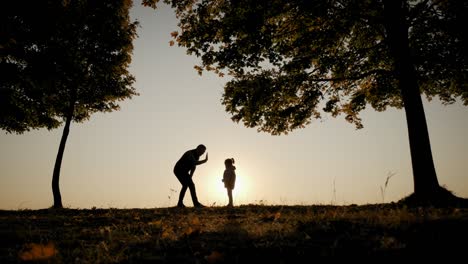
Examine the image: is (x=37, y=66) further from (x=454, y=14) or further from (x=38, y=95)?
(x=454, y=14)

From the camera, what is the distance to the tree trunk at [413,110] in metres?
9.53

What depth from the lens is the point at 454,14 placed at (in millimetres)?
10070

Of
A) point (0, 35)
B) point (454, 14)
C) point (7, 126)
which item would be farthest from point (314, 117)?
point (7, 126)

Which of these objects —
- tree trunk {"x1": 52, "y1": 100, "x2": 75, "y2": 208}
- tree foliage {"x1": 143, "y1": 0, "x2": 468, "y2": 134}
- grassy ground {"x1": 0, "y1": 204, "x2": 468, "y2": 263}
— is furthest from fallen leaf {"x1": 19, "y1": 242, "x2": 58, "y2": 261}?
tree trunk {"x1": 52, "y1": 100, "x2": 75, "y2": 208}

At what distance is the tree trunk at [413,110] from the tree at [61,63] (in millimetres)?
12291

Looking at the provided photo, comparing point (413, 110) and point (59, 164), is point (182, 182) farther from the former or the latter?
point (59, 164)

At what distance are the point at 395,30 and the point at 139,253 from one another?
9455 mm

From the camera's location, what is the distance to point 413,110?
977 centimetres

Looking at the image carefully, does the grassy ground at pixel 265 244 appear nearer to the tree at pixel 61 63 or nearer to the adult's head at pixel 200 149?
the adult's head at pixel 200 149

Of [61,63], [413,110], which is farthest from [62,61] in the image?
[413,110]

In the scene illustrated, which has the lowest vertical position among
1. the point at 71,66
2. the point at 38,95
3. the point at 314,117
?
the point at 314,117

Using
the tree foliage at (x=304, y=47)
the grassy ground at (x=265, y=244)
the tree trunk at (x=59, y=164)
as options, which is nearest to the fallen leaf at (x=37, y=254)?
the grassy ground at (x=265, y=244)

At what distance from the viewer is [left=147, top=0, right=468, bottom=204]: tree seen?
987 cm

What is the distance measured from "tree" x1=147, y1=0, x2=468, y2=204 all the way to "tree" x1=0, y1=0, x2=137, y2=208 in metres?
6.96
